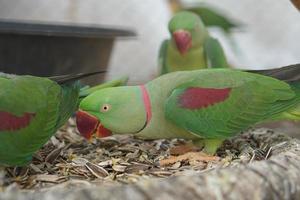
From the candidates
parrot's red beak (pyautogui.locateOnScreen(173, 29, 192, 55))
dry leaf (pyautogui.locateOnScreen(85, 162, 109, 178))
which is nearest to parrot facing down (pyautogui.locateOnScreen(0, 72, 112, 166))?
dry leaf (pyautogui.locateOnScreen(85, 162, 109, 178))

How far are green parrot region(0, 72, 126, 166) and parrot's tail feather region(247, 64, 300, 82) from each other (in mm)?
457

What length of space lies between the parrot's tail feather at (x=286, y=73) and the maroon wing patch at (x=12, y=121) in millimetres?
521

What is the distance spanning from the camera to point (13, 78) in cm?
103

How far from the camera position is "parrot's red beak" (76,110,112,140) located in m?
1.12

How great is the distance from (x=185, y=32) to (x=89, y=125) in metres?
0.69

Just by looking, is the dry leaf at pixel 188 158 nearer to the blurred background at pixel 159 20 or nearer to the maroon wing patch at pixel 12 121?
the maroon wing patch at pixel 12 121

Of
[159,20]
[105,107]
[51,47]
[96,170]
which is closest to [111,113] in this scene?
[105,107]

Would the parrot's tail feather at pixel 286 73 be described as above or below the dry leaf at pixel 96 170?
above

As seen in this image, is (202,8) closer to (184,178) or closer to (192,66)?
(192,66)

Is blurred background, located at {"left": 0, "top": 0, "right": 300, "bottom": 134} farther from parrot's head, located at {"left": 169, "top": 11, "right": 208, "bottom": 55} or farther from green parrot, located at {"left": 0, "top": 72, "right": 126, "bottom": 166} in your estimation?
green parrot, located at {"left": 0, "top": 72, "right": 126, "bottom": 166}

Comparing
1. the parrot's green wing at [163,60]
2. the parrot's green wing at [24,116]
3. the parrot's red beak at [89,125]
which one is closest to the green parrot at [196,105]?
the parrot's red beak at [89,125]

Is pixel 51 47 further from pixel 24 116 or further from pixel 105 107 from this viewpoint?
pixel 24 116

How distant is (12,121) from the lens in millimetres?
948

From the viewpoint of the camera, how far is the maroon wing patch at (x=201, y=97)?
108 centimetres
